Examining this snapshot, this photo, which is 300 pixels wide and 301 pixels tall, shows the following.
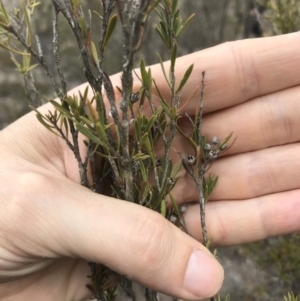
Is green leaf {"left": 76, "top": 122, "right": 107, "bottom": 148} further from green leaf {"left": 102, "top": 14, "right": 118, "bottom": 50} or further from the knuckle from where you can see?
the knuckle

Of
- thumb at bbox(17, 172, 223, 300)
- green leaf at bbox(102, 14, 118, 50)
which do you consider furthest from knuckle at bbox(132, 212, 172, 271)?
green leaf at bbox(102, 14, 118, 50)

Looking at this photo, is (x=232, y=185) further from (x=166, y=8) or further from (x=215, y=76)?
(x=166, y=8)

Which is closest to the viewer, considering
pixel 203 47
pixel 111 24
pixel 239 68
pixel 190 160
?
pixel 111 24

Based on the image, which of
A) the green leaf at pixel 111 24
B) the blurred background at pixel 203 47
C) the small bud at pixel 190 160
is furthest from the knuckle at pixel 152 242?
the blurred background at pixel 203 47

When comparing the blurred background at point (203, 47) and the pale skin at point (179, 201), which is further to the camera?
the blurred background at point (203, 47)

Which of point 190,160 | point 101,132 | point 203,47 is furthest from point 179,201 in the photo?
point 203,47

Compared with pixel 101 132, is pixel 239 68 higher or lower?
lower

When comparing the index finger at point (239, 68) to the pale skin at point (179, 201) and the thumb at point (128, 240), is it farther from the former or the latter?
the thumb at point (128, 240)

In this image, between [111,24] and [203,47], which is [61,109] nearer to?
[111,24]
